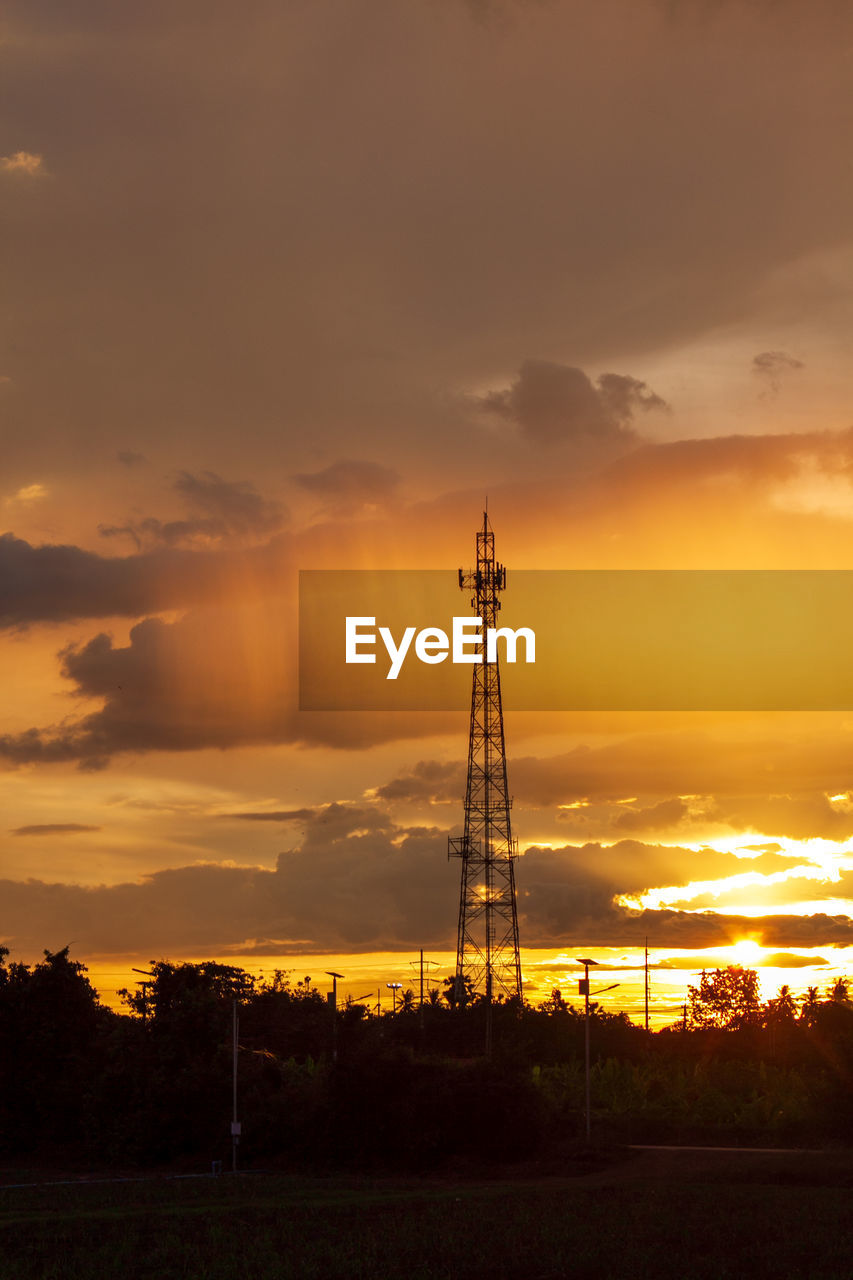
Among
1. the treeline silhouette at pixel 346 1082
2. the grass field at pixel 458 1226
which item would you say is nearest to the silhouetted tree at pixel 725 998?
the treeline silhouette at pixel 346 1082

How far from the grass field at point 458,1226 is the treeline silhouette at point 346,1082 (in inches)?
238

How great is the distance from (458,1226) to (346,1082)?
78.0ft

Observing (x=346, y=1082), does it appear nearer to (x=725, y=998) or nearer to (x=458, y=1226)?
(x=458, y=1226)

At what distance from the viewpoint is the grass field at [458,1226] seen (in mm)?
34250

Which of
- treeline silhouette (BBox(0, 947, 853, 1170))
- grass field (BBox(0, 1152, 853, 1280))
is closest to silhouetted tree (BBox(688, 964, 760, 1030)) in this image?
treeline silhouette (BBox(0, 947, 853, 1170))

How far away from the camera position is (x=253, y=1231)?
133ft

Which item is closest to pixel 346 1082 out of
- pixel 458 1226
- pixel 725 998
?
pixel 458 1226

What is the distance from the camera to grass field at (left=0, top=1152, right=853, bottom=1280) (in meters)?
34.2

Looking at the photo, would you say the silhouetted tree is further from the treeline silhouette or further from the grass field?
the grass field

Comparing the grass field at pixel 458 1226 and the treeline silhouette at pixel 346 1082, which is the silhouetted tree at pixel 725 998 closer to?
the treeline silhouette at pixel 346 1082

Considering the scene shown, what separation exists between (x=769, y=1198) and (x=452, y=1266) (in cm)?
1722

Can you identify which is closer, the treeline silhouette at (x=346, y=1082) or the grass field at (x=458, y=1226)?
the grass field at (x=458, y=1226)

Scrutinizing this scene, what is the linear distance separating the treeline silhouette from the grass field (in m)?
6.04

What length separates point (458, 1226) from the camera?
4028 centimetres
